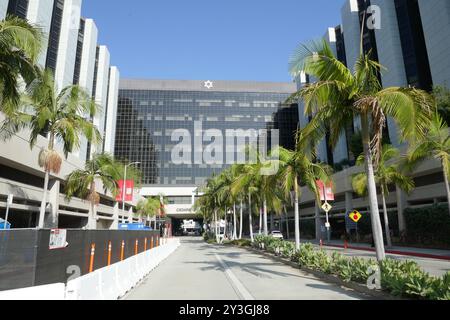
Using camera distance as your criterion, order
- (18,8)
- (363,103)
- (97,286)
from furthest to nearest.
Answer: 1. (18,8)
2. (363,103)
3. (97,286)

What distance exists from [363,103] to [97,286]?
334 inches

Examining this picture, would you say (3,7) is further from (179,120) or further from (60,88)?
(179,120)

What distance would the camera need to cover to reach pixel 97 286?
7965 mm

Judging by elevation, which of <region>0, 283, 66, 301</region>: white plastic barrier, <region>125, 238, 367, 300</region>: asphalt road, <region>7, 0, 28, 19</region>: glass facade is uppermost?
<region>7, 0, 28, 19</region>: glass facade

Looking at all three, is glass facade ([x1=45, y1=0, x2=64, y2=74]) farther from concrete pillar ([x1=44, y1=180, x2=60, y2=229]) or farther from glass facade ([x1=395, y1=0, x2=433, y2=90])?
glass facade ([x1=395, y1=0, x2=433, y2=90])

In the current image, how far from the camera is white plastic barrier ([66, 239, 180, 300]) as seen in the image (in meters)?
6.61

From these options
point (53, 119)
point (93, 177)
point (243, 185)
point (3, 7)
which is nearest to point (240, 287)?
point (53, 119)

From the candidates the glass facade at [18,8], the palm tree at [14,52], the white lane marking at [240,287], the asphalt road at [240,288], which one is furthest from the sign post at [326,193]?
the glass facade at [18,8]

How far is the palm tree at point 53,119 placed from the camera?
60.6 ft

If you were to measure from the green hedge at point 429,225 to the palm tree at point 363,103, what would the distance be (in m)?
19.5

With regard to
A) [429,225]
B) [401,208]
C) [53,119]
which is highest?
[53,119]

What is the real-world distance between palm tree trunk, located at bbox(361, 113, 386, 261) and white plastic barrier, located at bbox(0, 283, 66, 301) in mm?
8322

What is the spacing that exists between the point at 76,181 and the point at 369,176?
80.1 ft

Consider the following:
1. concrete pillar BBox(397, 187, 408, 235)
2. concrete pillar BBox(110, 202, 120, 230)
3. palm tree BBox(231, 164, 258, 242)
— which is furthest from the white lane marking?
concrete pillar BBox(110, 202, 120, 230)
